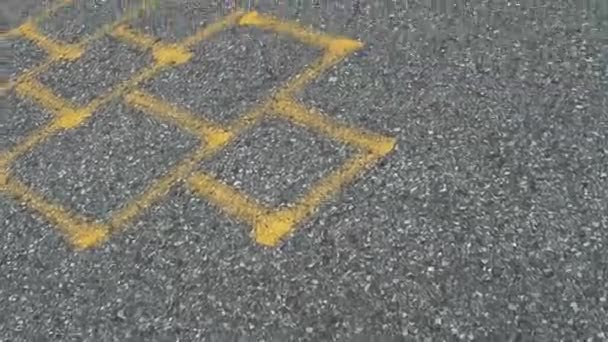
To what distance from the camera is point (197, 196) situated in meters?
2.73

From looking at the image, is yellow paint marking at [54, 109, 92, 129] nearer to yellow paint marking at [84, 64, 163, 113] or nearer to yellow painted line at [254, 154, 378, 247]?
yellow paint marking at [84, 64, 163, 113]

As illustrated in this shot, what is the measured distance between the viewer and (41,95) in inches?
131

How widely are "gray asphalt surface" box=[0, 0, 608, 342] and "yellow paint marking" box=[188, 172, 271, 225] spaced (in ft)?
0.12

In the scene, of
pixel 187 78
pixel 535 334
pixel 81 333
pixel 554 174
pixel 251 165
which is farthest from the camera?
pixel 187 78

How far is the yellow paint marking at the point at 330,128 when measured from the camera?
110 inches

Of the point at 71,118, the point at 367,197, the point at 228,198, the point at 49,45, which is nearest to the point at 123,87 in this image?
the point at 71,118

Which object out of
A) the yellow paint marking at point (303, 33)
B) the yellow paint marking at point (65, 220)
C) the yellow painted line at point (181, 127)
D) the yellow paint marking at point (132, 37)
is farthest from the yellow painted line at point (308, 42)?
the yellow paint marking at point (65, 220)

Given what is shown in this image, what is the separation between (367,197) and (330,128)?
40 cm

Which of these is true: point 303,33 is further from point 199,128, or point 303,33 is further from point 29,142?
point 29,142

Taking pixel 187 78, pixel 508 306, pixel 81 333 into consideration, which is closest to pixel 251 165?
pixel 187 78

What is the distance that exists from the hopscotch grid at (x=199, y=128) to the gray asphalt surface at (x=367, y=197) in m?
0.05

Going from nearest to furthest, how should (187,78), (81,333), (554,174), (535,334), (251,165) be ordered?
(535,334), (81,333), (554,174), (251,165), (187,78)

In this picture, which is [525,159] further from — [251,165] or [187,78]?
[187,78]

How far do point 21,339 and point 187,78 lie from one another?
4.33ft
